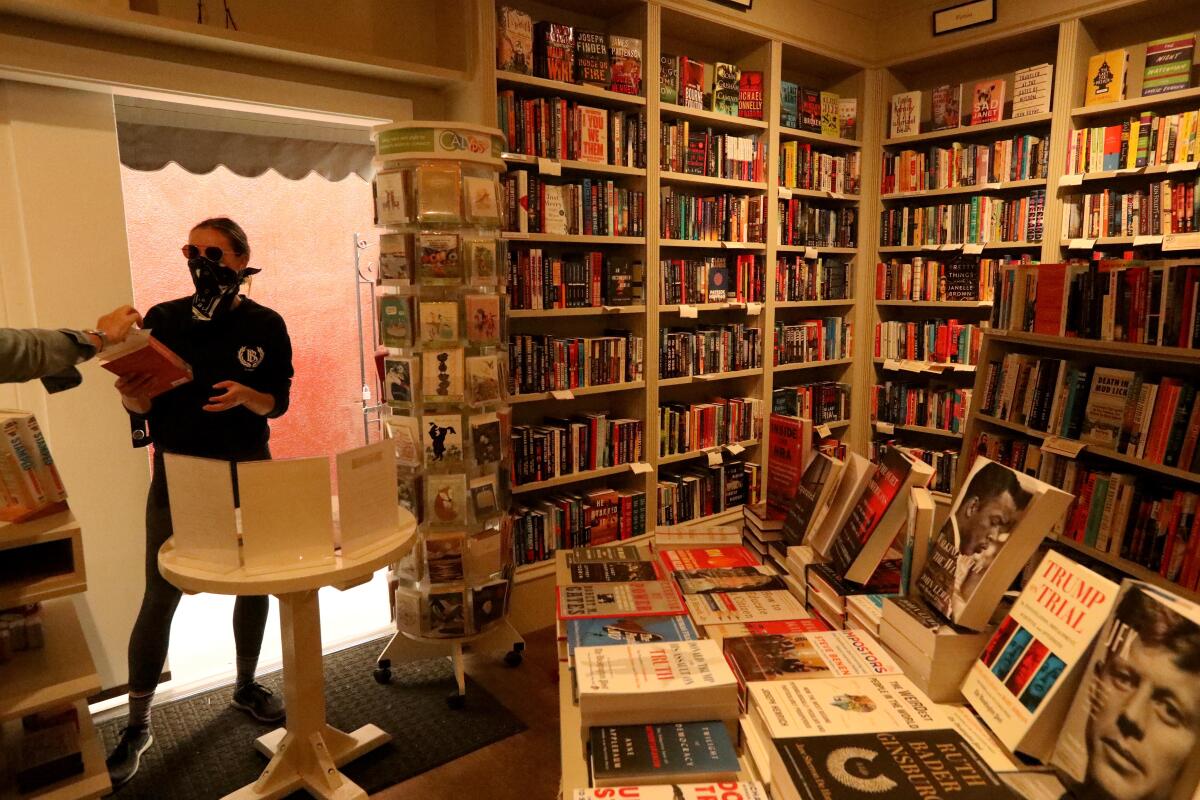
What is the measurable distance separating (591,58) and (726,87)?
90cm

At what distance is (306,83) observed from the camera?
2670 millimetres

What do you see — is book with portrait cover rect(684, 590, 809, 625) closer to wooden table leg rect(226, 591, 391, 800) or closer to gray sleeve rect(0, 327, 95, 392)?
wooden table leg rect(226, 591, 391, 800)

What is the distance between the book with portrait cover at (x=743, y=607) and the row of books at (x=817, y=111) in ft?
10.2

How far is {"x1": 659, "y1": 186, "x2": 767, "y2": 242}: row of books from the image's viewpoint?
3.60 m

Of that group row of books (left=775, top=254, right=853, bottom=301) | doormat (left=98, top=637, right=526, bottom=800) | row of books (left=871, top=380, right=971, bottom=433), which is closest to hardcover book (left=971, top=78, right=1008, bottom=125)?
row of books (left=775, top=254, right=853, bottom=301)

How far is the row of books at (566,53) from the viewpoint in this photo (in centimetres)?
295

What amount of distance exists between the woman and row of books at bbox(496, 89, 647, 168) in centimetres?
119

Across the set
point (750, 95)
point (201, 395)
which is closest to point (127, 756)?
point (201, 395)

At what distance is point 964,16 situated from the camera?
3.88m

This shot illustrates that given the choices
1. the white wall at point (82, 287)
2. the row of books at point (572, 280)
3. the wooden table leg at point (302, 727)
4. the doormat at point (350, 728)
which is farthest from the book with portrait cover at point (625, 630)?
the white wall at point (82, 287)

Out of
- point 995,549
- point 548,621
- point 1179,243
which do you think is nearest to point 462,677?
point 548,621

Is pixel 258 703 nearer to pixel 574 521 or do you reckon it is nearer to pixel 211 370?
pixel 211 370

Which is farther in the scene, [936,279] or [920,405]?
[920,405]

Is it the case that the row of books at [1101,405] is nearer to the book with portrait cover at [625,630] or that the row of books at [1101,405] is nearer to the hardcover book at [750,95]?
the book with portrait cover at [625,630]
